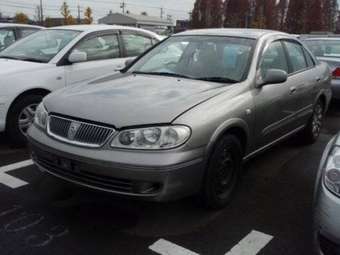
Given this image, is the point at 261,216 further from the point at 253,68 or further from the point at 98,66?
the point at 98,66

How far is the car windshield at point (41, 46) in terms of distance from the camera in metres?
5.81

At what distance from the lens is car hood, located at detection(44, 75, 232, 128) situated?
10.5 feet

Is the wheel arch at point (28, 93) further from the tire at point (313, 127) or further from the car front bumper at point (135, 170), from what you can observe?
the tire at point (313, 127)

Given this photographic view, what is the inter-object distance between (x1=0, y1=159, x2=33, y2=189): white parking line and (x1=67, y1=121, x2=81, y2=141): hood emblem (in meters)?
1.19

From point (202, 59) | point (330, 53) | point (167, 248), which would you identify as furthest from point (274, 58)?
point (330, 53)

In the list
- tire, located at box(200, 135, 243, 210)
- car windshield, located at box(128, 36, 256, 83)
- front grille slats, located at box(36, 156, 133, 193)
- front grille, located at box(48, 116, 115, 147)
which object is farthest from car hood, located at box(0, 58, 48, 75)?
tire, located at box(200, 135, 243, 210)

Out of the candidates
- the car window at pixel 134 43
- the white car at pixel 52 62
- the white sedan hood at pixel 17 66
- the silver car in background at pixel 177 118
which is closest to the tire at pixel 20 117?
the white car at pixel 52 62

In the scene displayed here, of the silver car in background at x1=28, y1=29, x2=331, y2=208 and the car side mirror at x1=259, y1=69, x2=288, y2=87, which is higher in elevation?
the car side mirror at x1=259, y1=69, x2=288, y2=87

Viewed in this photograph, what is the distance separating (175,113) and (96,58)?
11.0 feet

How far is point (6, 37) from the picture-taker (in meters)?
8.06

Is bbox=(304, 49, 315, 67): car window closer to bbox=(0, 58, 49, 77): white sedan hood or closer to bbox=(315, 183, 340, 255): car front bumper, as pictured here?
bbox=(315, 183, 340, 255): car front bumper

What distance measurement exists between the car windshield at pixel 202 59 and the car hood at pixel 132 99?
218mm

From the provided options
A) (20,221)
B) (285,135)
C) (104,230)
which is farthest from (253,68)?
(20,221)

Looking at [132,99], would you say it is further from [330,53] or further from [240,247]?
[330,53]
